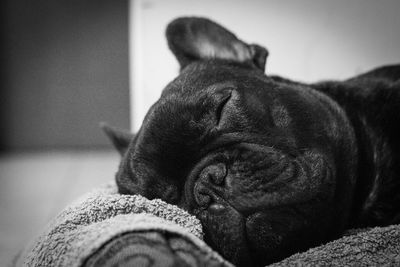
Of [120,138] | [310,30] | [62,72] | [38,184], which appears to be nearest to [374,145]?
[120,138]

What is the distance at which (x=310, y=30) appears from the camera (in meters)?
2.38

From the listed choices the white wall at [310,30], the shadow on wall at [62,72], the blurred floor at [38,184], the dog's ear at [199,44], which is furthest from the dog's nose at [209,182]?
the shadow on wall at [62,72]

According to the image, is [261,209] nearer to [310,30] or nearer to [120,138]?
[120,138]

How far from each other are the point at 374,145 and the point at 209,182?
0.53m

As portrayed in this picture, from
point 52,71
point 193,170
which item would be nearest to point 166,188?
point 193,170

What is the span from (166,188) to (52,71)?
156 inches

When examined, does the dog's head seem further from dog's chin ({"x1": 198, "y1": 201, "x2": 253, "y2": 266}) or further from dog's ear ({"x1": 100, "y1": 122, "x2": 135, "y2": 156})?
dog's ear ({"x1": 100, "y1": 122, "x2": 135, "y2": 156})

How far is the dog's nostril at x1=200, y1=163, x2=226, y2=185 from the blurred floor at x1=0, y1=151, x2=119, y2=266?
4.08ft

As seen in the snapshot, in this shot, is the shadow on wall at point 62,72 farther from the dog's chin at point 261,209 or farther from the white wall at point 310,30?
the dog's chin at point 261,209

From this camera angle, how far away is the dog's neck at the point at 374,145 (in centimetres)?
115

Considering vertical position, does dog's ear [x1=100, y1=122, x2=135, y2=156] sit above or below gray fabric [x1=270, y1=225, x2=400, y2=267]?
below

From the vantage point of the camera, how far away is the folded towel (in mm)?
618

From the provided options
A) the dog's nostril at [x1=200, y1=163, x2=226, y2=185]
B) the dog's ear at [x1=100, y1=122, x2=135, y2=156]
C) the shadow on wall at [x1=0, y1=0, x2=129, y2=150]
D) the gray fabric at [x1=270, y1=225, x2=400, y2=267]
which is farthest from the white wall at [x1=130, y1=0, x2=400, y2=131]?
the shadow on wall at [x1=0, y1=0, x2=129, y2=150]

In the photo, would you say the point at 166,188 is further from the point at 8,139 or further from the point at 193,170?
the point at 8,139
